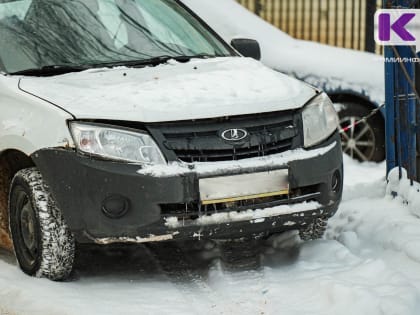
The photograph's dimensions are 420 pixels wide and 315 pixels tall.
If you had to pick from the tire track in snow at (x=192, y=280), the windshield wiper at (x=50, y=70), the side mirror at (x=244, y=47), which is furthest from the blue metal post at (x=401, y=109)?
the windshield wiper at (x=50, y=70)

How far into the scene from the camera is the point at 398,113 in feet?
23.5

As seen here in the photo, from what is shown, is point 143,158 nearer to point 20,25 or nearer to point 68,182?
point 68,182

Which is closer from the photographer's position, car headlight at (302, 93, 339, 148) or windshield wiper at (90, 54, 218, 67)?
car headlight at (302, 93, 339, 148)

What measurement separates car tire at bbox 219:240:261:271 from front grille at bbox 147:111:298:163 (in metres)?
0.71

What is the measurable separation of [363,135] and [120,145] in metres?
4.70

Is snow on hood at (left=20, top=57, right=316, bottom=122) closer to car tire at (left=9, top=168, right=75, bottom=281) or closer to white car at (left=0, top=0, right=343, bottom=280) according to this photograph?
white car at (left=0, top=0, right=343, bottom=280)

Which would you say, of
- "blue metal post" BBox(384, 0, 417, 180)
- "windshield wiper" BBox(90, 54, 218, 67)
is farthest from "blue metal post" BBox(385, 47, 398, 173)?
"windshield wiper" BBox(90, 54, 218, 67)

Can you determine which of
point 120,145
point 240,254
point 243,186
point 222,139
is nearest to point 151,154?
point 120,145

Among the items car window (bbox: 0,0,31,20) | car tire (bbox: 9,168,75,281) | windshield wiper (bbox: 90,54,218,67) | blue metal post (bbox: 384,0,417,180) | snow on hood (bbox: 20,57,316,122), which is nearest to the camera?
snow on hood (bbox: 20,57,316,122)

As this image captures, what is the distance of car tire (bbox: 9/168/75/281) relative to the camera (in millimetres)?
5727

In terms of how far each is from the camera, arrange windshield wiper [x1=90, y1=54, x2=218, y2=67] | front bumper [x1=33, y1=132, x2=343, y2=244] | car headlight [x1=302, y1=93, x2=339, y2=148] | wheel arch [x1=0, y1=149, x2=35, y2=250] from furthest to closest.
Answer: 1. windshield wiper [x1=90, y1=54, x2=218, y2=67]
2. wheel arch [x1=0, y1=149, x2=35, y2=250]
3. car headlight [x1=302, y1=93, x2=339, y2=148]
4. front bumper [x1=33, y1=132, x2=343, y2=244]

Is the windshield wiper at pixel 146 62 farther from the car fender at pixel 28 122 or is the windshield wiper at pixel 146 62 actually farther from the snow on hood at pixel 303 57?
the snow on hood at pixel 303 57

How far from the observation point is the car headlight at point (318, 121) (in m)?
5.95

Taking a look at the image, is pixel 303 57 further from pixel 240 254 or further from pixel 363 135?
pixel 240 254
